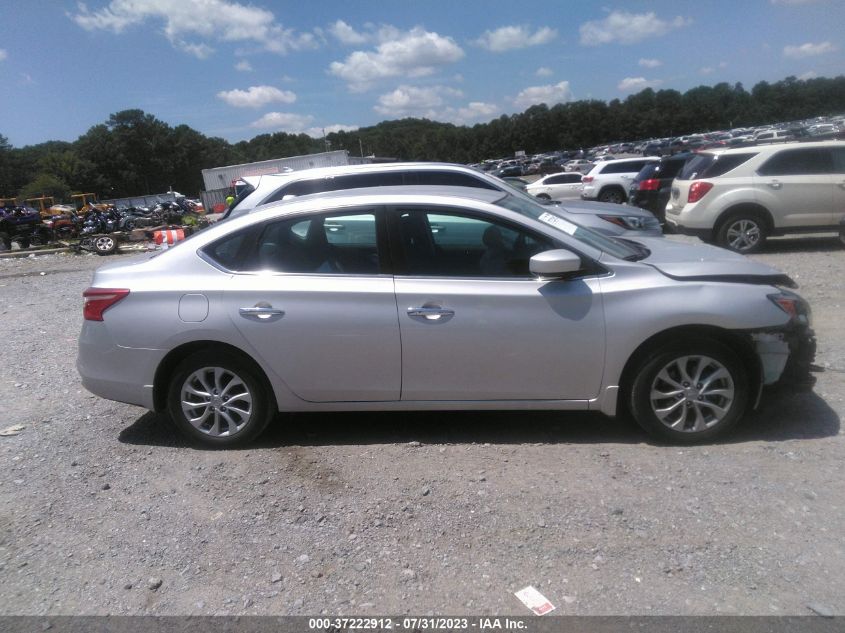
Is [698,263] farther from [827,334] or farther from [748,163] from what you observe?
[748,163]

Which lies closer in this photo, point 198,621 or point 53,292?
point 198,621

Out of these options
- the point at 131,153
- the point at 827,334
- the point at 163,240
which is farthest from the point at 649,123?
the point at 827,334

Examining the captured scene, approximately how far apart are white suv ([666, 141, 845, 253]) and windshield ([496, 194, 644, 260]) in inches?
275

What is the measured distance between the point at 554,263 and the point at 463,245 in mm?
685

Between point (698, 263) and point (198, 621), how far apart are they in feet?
11.8

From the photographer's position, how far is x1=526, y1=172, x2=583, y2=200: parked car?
26.1 metres

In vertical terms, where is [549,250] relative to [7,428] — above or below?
above

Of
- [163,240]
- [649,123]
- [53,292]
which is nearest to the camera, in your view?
[53,292]

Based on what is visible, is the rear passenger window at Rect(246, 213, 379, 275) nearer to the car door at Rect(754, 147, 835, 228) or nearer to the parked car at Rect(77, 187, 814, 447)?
the parked car at Rect(77, 187, 814, 447)

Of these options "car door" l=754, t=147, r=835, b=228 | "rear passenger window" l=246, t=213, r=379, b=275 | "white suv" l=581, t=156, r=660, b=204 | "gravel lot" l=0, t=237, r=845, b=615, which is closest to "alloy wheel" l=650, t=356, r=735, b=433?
"gravel lot" l=0, t=237, r=845, b=615

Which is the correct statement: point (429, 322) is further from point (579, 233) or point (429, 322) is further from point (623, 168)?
point (623, 168)

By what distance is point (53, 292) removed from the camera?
12.3 m

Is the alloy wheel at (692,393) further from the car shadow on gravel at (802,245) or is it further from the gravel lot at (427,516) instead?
the car shadow on gravel at (802,245)

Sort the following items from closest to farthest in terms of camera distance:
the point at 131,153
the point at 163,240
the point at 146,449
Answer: the point at 146,449
the point at 163,240
the point at 131,153
